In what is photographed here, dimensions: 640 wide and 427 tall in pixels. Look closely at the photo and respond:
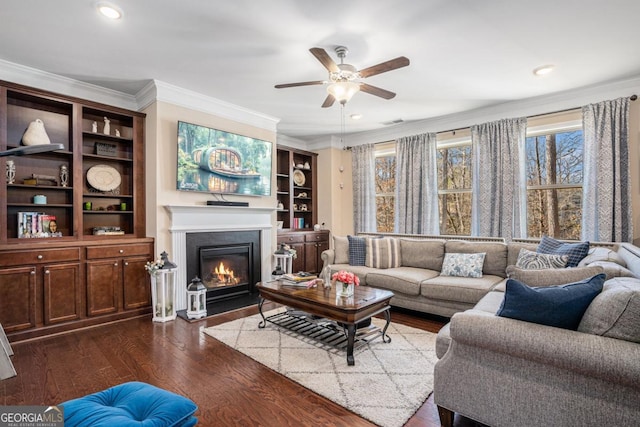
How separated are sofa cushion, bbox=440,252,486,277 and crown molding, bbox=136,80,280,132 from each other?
3414mm

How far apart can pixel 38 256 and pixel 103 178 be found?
1153mm

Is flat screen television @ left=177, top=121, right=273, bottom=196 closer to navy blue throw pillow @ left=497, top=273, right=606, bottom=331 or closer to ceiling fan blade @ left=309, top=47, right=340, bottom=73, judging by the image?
ceiling fan blade @ left=309, top=47, right=340, bottom=73

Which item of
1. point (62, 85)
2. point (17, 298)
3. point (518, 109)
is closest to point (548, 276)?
point (518, 109)

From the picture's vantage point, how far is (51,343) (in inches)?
117

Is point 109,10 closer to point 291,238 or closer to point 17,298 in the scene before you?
point 17,298

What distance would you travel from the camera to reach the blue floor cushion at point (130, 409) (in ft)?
3.94

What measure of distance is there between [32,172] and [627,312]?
511cm

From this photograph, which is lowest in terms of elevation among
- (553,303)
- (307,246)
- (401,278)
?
(401,278)

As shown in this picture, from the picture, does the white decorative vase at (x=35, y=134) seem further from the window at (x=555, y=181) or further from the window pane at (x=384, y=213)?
the window at (x=555, y=181)

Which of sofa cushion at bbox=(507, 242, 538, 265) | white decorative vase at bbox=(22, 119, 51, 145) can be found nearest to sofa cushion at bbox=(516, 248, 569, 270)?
sofa cushion at bbox=(507, 242, 538, 265)

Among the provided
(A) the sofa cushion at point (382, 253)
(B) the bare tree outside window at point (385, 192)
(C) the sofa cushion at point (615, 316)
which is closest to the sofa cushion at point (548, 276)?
(C) the sofa cushion at point (615, 316)

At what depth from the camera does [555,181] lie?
4359 mm

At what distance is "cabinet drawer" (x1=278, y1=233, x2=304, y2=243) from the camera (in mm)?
5516

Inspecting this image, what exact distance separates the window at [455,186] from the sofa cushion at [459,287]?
5.35ft
